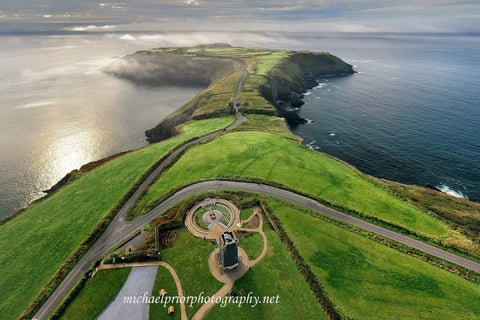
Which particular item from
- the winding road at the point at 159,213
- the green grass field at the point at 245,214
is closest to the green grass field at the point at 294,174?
the winding road at the point at 159,213

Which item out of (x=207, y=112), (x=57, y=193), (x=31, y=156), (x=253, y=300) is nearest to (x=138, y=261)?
(x=253, y=300)

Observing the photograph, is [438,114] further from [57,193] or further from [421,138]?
[57,193]

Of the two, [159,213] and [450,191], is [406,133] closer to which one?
[450,191]

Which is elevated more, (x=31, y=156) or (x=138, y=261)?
(x=138, y=261)

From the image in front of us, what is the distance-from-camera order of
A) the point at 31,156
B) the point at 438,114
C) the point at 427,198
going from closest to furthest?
the point at 427,198 → the point at 31,156 → the point at 438,114

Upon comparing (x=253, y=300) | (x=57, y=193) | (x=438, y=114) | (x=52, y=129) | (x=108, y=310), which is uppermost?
(x=438, y=114)

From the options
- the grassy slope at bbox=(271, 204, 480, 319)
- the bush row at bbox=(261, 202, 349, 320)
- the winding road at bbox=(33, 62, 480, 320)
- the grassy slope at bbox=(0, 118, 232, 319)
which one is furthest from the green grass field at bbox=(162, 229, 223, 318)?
the grassy slope at bbox=(0, 118, 232, 319)
